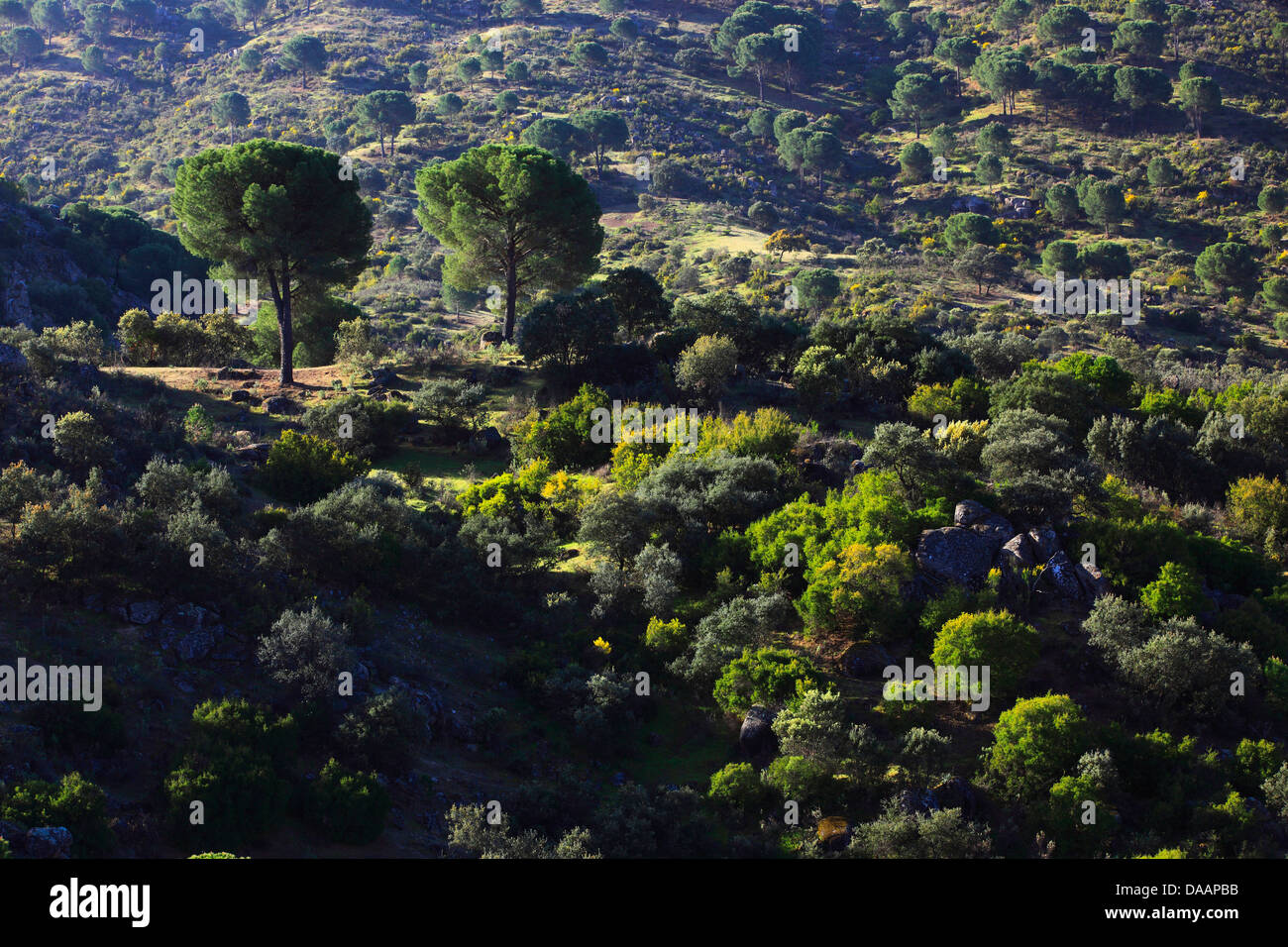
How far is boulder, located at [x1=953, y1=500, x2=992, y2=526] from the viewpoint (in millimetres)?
23938

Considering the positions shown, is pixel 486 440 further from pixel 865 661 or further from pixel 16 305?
pixel 16 305

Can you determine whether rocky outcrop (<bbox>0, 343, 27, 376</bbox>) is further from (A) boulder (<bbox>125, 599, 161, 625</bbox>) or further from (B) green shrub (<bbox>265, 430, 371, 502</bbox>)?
(A) boulder (<bbox>125, 599, 161, 625</bbox>)

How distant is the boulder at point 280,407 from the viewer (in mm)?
32969

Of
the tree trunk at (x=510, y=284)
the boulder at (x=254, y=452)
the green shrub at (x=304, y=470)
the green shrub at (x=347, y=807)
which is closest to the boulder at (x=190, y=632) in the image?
the green shrub at (x=347, y=807)

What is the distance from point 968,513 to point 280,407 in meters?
21.4

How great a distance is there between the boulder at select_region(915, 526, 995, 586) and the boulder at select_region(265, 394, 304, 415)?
20.3 metres

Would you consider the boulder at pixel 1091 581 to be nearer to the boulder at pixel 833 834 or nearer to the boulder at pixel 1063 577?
the boulder at pixel 1063 577

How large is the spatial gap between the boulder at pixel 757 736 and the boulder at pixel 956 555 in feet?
18.8

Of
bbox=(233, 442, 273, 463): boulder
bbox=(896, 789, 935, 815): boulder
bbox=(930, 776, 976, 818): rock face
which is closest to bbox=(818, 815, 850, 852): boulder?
bbox=(896, 789, 935, 815): boulder

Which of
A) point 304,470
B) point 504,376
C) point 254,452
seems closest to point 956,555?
point 304,470

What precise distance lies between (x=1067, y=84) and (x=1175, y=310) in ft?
136

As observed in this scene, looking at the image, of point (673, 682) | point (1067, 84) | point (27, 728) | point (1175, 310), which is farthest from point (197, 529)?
point (1067, 84)

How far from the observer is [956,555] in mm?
22984

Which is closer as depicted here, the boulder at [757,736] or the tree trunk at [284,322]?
the boulder at [757,736]
